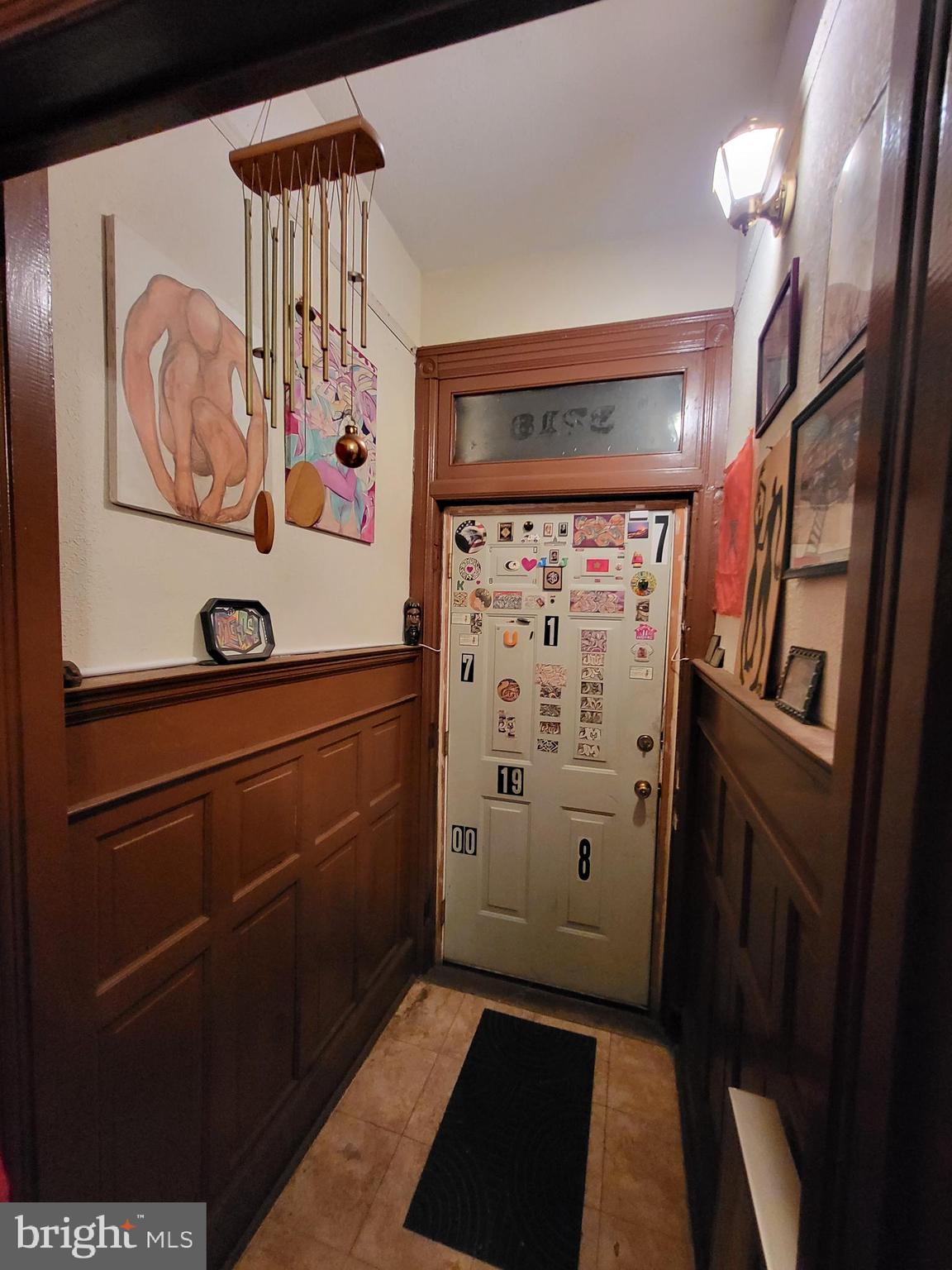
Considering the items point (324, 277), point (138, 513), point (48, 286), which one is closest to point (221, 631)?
point (138, 513)

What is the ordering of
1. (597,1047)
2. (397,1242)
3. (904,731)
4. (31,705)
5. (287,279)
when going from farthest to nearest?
(597,1047) < (397,1242) < (287,279) < (31,705) < (904,731)

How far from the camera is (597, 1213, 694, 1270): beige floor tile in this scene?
1.15 m

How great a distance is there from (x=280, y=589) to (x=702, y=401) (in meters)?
1.65

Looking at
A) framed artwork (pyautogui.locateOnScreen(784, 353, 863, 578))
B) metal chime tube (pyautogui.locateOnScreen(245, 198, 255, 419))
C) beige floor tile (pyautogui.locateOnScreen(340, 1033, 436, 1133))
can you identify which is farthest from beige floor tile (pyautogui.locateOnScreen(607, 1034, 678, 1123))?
metal chime tube (pyautogui.locateOnScreen(245, 198, 255, 419))

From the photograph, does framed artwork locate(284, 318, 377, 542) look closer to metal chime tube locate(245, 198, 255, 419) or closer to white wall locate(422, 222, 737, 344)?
metal chime tube locate(245, 198, 255, 419)

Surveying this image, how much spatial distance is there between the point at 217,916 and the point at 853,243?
1733 mm

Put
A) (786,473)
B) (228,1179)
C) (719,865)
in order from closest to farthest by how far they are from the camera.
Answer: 1. (786,473)
2. (228,1179)
3. (719,865)

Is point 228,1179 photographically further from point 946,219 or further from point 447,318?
point 447,318

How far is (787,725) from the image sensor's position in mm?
743

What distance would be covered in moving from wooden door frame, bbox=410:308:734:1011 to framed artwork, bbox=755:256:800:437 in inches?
20.9

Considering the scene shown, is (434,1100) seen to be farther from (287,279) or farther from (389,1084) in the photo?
(287,279)

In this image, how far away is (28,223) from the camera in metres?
0.65

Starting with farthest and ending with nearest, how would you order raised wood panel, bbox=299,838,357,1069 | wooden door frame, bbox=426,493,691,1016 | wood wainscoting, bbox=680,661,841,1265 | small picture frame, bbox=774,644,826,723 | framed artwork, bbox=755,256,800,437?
wooden door frame, bbox=426,493,691,1016, raised wood panel, bbox=299,838,357,1069, framed artwork, bbox=755,256,800,437, small picture frame, bbox=774,644,826,723, wood wainscoting, bbox=680,661,841,1265

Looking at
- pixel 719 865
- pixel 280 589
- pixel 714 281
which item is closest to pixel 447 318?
pixel 714 281
